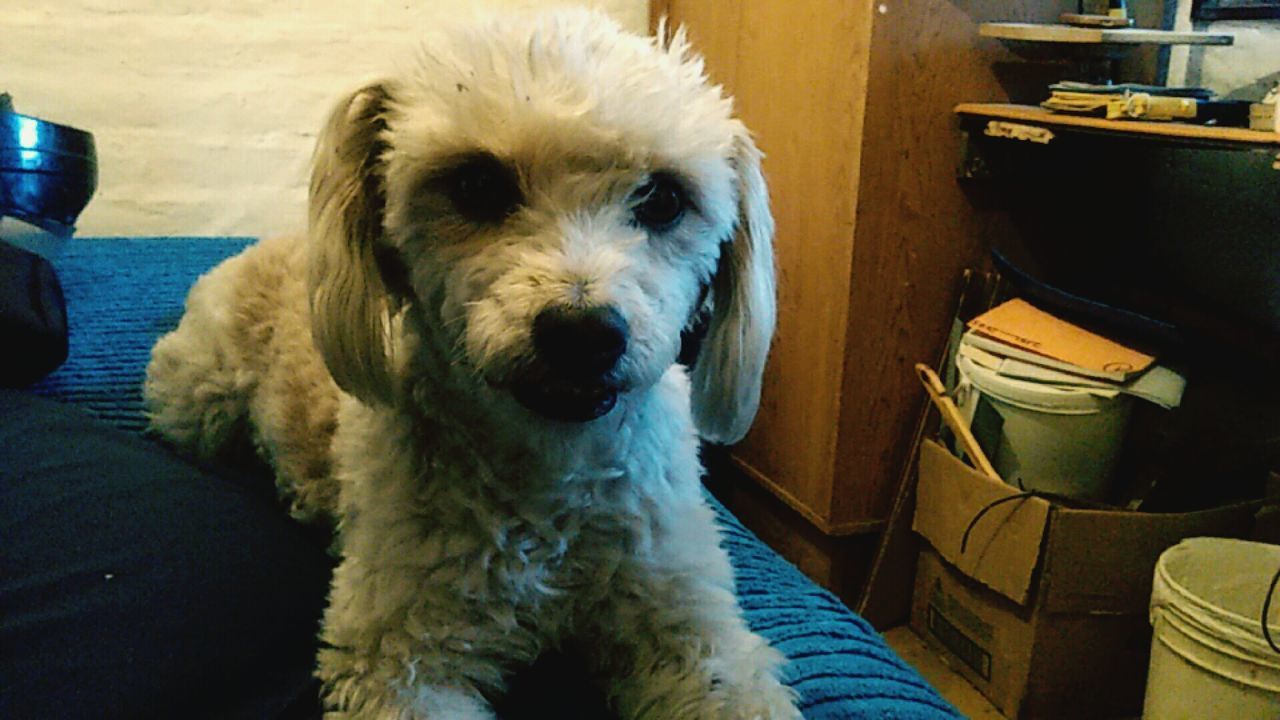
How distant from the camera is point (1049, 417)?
1.82 metres

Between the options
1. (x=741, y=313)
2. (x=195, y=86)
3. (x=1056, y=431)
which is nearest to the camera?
(x=741, y=313)

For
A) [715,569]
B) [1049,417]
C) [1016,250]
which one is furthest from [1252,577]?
[715,569]

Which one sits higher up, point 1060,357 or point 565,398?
point 565,398

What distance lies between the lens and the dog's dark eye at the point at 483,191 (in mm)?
887

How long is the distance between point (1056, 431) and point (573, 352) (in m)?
1.33

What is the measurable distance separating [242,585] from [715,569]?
462 millimetres

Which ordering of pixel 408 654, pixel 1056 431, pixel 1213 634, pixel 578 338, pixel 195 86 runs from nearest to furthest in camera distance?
1. pixel 578 338
2. pixel 408 654
3. pixel 1213 634
4. pixel 1056 431
5. pixel 195 86

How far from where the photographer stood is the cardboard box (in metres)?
1.75

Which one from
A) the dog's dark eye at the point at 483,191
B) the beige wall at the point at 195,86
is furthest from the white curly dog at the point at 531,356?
the beige wall at the point at 195,86

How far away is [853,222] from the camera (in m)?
1.92

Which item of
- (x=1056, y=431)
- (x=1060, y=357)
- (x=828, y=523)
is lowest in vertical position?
(x=828, y=523)

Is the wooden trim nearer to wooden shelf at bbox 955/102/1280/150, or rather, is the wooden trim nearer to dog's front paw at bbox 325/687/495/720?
wooden shelf at bbox 955/102/1280/150

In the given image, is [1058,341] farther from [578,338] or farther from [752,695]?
[578,338]

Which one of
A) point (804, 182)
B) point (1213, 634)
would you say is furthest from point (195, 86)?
point (1213, 634)
